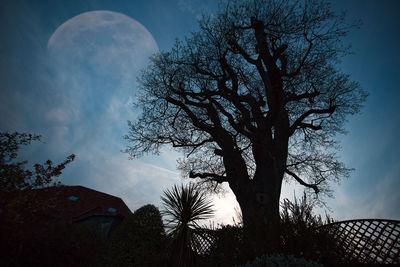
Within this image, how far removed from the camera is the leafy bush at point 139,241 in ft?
16.3

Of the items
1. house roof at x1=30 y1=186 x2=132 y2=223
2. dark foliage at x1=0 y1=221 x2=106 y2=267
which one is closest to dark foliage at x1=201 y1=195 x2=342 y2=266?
dark foliage at x1=0 y1=221 x2=106 y2=267

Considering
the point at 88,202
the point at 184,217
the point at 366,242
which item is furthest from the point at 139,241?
the point at 88,202

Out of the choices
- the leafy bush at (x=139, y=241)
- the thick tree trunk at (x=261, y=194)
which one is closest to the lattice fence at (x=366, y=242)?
the thick tree trunk at (x=261, y=194)

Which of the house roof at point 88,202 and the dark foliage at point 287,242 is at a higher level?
the house roof at point 88,202

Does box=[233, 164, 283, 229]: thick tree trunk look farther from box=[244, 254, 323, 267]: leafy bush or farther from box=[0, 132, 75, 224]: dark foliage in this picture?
box=[0, 132, 75, 224]: dark foliage

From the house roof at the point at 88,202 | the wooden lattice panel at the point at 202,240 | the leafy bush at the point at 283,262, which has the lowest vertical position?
the leafy bush at the point at 283,262

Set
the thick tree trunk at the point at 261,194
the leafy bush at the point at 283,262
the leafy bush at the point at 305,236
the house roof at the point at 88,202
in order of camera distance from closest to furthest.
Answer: the leafy bush at the point at 283,262 < the leafy bush at the point at 305,236 < the thick tree trunk at the point at 261,194 < the house roof at the point at 88,202

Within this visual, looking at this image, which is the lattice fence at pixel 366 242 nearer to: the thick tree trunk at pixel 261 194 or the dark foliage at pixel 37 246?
the thick tree trunk at pixel 261 194

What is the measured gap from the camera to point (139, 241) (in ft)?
17.4

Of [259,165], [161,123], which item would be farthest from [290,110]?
[161,123]

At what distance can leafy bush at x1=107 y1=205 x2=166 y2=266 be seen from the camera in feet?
16.3

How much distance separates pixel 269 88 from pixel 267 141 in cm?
229

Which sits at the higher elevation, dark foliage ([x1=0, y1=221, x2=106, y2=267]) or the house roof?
the house roof

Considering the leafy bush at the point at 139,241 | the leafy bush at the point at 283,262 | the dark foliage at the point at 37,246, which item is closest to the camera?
the dark foliage at the point at 37,246
